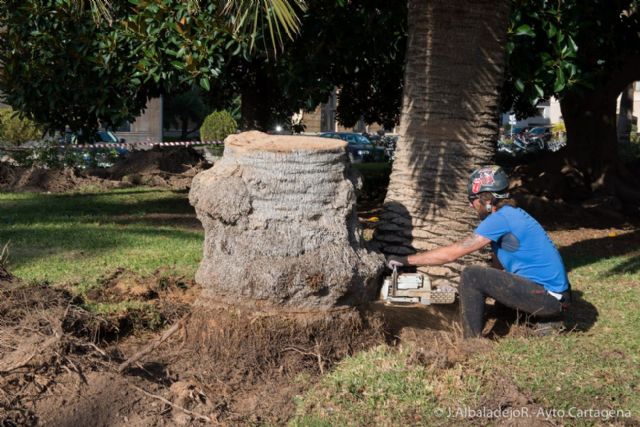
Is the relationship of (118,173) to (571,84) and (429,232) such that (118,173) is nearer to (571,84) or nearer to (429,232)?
(571,84)

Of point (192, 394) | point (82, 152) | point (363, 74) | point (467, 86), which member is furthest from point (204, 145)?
point (192, 394)

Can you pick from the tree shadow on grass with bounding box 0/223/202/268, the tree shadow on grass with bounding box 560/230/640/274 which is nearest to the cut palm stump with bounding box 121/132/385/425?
the tree shadow on grass with bounding box 0/223/202/268

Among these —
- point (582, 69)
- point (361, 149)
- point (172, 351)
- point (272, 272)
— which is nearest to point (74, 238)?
point (172, 351)

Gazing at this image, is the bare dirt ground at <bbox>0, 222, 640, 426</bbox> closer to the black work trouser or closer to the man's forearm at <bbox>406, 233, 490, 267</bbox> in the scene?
the black work trouser

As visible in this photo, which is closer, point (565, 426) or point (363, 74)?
point (565, 426)

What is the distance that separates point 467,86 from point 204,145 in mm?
19834

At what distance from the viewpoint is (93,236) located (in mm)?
10211

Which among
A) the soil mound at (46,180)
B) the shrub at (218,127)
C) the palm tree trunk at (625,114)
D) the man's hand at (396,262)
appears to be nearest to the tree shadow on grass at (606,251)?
the man's hand at (396,262)

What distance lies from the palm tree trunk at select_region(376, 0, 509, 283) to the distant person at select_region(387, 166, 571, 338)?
774 mm

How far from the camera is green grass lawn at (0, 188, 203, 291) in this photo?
817cm

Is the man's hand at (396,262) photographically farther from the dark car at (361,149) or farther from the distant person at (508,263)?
the dark car at (361,149)

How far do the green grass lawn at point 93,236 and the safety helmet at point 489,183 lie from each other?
3.02 meters

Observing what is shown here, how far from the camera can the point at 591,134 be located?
15.5 m

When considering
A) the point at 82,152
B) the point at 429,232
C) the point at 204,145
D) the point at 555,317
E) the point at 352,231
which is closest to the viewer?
the point at 352,231
